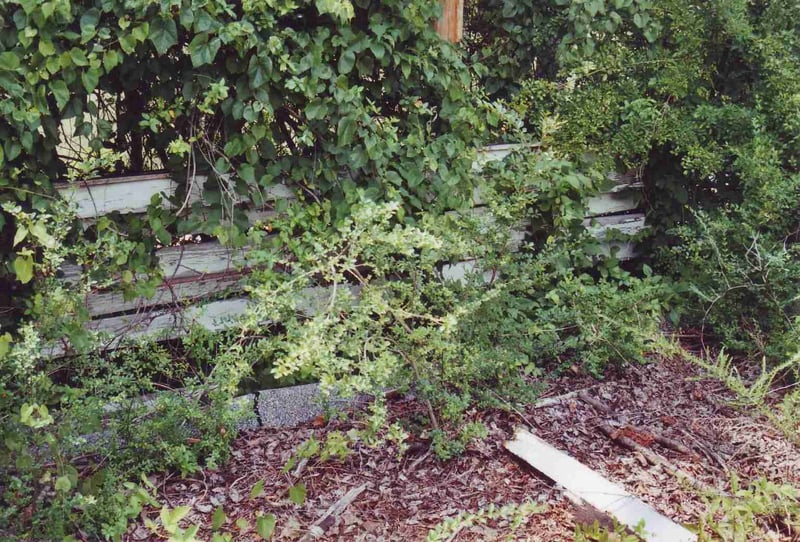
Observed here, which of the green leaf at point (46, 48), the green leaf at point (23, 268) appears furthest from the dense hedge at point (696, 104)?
the green leaf at point (23, 268)

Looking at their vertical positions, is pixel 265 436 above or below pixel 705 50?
below

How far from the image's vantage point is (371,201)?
2.90m

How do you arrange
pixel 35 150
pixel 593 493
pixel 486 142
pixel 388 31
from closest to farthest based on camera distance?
pixel 593 493 < pixel 35 150 < pixel 388 31 < pixel 486 142

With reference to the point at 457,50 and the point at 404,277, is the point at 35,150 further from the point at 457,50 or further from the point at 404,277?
the point at 457,50

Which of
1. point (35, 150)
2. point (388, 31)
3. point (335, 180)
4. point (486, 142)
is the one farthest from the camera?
point (486, 142)

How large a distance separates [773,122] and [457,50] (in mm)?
1799

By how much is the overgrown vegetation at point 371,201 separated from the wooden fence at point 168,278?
82 millimetres

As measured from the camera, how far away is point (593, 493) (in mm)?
2732

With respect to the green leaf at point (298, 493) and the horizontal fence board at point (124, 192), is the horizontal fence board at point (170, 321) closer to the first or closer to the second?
the horizontal fence board at point (124, 192)

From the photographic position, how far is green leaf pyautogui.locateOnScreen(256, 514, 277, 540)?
8.01ft

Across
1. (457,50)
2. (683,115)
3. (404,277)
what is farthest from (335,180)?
(683,115)

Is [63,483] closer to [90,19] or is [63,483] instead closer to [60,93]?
[60,93]

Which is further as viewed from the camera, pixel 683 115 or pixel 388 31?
pixel 683 115

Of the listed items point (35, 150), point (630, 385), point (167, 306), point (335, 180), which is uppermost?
point (35, 150)
